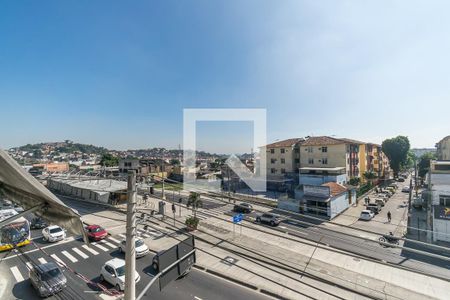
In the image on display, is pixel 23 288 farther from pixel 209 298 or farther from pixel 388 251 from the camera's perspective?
pixel 388 251

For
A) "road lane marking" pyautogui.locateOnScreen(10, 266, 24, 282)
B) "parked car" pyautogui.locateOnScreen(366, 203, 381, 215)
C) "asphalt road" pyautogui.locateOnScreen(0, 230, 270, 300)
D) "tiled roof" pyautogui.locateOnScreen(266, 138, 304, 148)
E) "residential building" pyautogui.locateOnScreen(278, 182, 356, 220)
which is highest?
"tiled roof" pyautogui.locateOnScreen(266, 138, 304, 148)

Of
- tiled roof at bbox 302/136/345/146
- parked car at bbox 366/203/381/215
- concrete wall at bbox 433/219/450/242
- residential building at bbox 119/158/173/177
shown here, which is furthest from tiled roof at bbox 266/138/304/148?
concrete wall at bbox 433/219/450/242

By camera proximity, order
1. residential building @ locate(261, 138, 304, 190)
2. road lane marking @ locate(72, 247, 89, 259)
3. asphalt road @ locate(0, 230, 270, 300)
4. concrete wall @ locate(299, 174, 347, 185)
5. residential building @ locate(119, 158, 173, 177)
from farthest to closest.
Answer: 1. residential building @ locate(261, 138, 304, 190)
2. concrete wall @ locate(299, 174, 347, 185)
3. road lane marking @ locate(72, 247, 89, 259)
4. asphalt road @ locate(0, 230, 270, 300)
5. residential building @ locate(119, 158, 173, 177)

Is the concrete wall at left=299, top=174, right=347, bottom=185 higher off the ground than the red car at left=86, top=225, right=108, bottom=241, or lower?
higher

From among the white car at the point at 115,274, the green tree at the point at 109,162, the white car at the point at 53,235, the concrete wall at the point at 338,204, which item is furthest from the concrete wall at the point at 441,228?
the green tree at the point at 109,162

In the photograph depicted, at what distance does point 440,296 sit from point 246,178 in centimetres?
4079

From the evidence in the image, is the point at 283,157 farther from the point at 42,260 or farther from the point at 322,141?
the point at 42,260

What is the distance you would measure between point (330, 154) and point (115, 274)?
42.7 meters

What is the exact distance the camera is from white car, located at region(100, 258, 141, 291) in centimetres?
1239

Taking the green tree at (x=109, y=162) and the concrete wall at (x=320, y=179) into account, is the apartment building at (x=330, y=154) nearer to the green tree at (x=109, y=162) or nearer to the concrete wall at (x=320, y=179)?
the concrete wall at (x=320, y=179)

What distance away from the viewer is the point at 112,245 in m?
18.8

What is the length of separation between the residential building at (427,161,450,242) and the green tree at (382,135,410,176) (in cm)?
3379

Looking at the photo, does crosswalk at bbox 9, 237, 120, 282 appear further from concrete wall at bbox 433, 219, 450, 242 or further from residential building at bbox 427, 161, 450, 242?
concrete wall at bbox 433, 219, 450, 242

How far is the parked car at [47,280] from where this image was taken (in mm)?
11578
